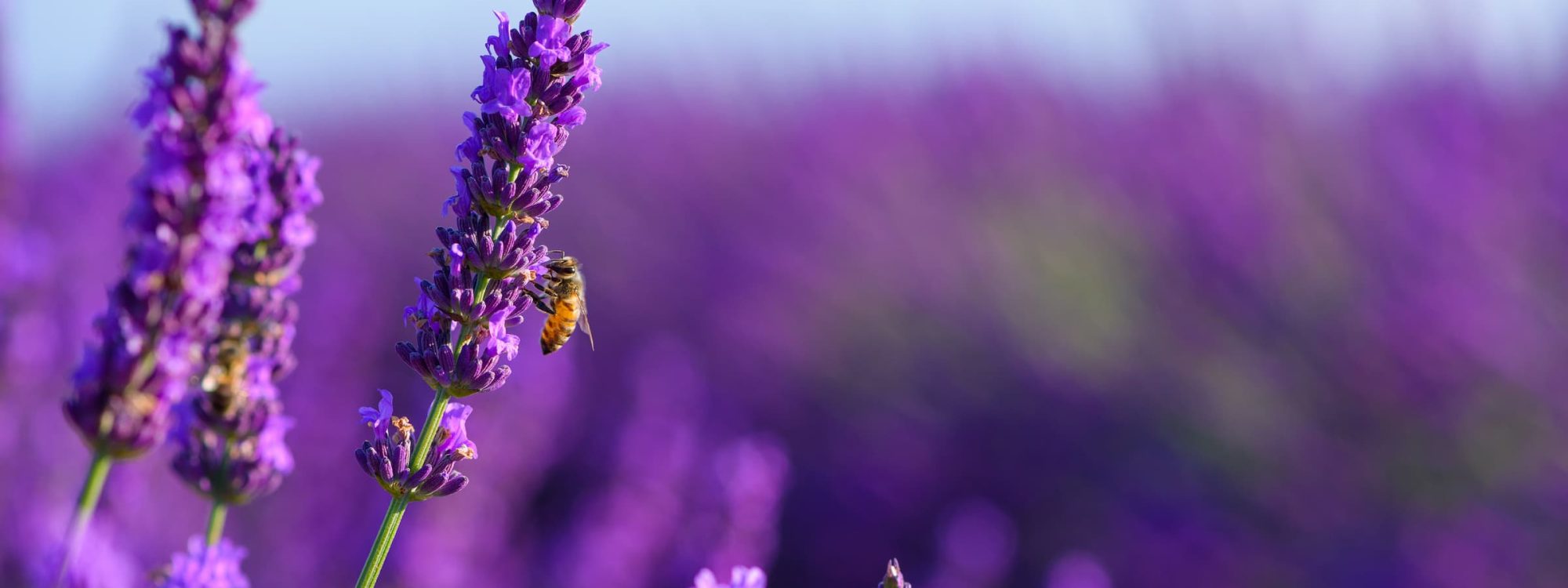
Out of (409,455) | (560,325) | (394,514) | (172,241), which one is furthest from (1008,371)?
(172,241)

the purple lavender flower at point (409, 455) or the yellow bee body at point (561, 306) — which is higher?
the yellow bee body at point (561, 306)

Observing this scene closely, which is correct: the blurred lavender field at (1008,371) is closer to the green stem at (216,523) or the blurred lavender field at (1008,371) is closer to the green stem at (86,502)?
the green stem at (216,523)

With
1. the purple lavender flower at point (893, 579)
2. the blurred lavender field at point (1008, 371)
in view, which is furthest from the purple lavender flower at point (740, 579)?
the blurred lavender field at point (1008, 371)

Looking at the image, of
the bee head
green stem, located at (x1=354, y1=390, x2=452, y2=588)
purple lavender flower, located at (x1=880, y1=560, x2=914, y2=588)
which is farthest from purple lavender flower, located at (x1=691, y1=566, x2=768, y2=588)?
the bee head

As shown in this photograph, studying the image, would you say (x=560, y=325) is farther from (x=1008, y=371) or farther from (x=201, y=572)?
(x=1008, y=371)

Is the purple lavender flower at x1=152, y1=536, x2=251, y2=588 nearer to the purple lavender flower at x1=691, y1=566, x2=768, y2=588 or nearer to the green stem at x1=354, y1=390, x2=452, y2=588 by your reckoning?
the green stem at x1=354, y1=390, x2=452, y2=588

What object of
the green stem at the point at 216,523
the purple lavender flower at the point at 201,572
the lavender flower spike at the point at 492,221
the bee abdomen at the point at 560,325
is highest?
the bee abdomen at the point at 560,325
